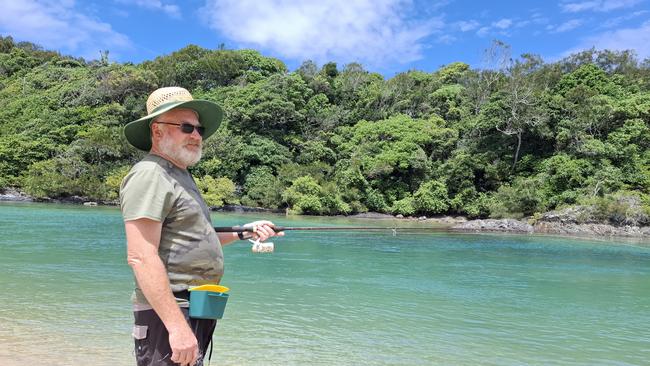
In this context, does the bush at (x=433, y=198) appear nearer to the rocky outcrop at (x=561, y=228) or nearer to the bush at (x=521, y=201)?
the bush at (x=521, y=201)

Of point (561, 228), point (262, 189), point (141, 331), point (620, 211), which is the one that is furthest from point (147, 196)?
point (262, 189)

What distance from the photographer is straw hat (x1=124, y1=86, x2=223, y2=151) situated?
6.96 feet

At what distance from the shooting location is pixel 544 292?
12.2 m

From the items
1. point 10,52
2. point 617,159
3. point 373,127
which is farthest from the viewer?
point 10,52

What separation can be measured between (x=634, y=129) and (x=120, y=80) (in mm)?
54169

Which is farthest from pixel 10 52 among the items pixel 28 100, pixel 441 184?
pixel 441 184

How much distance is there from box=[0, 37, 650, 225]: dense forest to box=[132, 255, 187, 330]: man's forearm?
37.8m

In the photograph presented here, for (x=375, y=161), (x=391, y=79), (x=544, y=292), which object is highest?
(x=391, y=79)

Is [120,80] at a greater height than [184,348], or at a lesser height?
greater

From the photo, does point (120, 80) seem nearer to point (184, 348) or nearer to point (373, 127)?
point (373, 127)

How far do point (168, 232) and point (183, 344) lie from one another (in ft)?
1.54

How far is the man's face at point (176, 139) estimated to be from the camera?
84.4 inches

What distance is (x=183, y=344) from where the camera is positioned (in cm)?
193

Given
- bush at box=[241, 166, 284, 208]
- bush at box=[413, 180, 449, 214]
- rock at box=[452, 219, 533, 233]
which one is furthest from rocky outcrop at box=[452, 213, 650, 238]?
bush at box=[241, 166, 284, 208]
